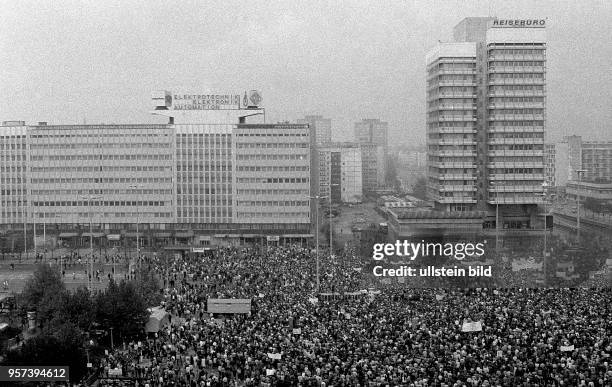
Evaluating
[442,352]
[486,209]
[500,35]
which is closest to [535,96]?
[500,35]

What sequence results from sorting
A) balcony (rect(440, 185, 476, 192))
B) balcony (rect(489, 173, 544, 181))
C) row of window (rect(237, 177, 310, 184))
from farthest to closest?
row of window (rect(237, 177, 310, 184))
balcony (rect(440, 185, 476, 192))
balcony (rect(489, 173, 544, 181))

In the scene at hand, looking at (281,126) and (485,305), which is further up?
(281,126)

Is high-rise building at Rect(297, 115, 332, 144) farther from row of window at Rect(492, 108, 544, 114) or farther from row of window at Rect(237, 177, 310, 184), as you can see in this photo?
row of window at Rect(492, 108, 544, 114)

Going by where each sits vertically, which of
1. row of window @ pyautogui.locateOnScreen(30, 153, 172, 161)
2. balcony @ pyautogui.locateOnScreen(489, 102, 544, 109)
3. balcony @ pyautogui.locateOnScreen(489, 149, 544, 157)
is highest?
balcony @ pyautogui.locateOnScreen(489, 102, 544, 109)

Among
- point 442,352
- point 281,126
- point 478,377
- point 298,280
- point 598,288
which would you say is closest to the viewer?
point 478,377

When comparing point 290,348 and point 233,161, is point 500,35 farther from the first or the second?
point 290,348

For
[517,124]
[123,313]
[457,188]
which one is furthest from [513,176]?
[123,313]

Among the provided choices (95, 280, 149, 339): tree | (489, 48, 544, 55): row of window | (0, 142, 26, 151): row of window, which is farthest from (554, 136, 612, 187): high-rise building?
(95, 280, 149, 339): tree

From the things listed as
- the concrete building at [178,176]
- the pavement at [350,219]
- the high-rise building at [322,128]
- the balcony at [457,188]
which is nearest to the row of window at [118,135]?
the concrete building at [178,176]
